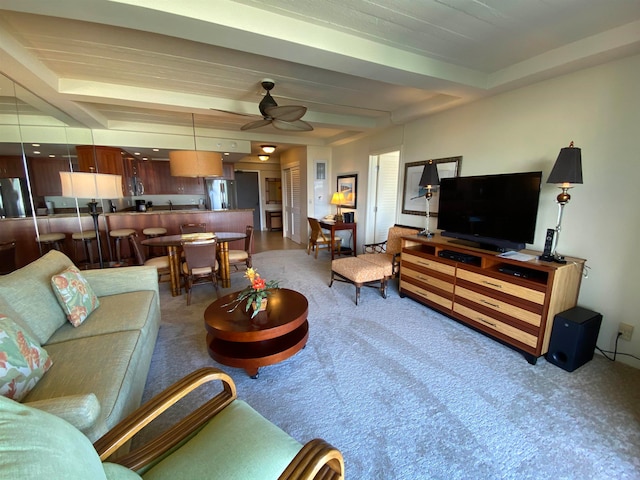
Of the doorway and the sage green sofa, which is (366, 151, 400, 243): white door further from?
the doorway

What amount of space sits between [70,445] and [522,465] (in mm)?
1937

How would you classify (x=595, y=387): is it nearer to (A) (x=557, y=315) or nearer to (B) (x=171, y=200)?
(A) (x=557, y=315)

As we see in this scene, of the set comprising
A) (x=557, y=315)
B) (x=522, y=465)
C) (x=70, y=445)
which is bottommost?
(x=522, y=465)

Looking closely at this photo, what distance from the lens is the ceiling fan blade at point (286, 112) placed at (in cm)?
269

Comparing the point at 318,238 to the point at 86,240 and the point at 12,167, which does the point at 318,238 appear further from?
the point at 12,167

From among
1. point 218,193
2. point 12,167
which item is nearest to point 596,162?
point 12,167

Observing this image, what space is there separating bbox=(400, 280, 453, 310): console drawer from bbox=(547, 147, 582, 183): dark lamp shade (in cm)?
146

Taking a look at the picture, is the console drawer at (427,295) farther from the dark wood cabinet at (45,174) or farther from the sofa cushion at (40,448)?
the dark wood cabinet at (45,174)

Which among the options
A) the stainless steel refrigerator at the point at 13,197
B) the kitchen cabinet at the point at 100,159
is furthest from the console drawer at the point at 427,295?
the stainless steel refrigerator at the point at 13,197

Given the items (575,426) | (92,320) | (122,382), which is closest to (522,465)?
(575,426)

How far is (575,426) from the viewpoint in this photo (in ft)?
5.32

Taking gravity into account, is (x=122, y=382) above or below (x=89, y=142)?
below

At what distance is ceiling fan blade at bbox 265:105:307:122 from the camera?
2.69 metres

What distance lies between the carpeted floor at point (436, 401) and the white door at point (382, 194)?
2.76m
